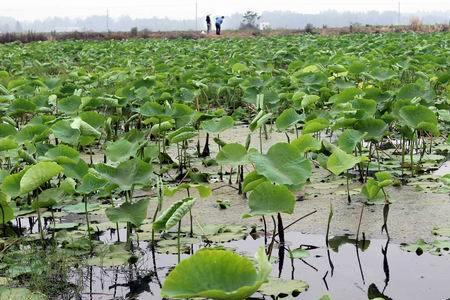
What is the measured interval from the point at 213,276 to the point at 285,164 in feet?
3.23

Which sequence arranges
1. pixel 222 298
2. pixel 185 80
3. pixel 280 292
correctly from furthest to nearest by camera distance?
pixel 185 80
pixel 280 292
pixel 222 298

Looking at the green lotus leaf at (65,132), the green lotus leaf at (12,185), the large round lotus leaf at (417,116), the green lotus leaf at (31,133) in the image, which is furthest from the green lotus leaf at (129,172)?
the large round lotus leaf at (417,116)

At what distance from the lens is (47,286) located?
77.4 inches

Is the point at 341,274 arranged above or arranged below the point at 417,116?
below

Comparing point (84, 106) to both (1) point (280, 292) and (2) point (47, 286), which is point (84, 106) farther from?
(1) point (280, 292)

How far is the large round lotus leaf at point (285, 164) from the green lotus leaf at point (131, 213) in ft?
1.35

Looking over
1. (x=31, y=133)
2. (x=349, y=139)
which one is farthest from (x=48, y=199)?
(x=349, y=139)

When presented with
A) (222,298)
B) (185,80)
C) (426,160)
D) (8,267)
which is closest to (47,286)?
(8,267)

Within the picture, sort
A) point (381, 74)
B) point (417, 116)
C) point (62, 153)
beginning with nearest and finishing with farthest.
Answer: point (62, 153), point (417, 116), point (381, 74)

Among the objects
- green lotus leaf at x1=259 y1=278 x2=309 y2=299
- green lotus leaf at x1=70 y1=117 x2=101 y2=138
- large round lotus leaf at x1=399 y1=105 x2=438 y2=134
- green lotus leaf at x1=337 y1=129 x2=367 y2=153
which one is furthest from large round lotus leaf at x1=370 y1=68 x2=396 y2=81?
green lotus leaf at x1=259 y1=278 x2=309 y2=299

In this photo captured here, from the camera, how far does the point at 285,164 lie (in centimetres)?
212

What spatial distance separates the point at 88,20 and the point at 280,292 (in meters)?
61.2

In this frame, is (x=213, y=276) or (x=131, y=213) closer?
(x=213, y=276)

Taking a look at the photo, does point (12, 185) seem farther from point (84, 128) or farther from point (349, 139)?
point (349, 139)
